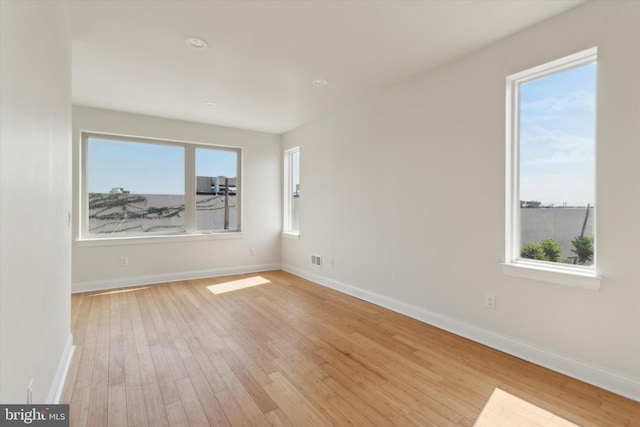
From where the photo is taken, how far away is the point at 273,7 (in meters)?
2.09

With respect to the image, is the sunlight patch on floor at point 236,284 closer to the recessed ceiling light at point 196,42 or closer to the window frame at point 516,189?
the recessed ceiling light at point 196,42

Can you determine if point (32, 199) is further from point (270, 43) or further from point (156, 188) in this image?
point (156, 188)

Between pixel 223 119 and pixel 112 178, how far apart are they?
1859mm

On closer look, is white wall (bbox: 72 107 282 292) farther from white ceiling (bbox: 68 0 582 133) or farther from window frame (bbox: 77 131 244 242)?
white ceiling (bbox: 68 0 582 133)

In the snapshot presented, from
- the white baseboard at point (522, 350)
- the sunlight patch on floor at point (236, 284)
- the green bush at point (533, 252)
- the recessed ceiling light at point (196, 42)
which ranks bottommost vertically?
the sunlight patch on floor at point (236, 284)

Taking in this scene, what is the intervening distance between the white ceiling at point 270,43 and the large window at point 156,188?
0.87 metres

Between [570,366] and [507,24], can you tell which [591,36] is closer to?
[507,24]

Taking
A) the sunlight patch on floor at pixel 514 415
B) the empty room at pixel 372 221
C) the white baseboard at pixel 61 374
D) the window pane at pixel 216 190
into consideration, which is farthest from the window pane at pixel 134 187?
the sunlight patch on floor at pixel 514 415

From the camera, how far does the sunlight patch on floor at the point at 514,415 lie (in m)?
1.62

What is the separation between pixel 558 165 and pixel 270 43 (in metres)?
2.52

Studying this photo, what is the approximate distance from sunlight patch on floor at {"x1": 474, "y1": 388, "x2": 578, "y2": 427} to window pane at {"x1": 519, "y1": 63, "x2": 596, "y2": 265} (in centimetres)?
109

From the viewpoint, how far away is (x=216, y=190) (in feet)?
17.0

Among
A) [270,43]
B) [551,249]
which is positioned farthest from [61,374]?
[551,249]

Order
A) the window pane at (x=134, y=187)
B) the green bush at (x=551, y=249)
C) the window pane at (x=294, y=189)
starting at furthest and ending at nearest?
the window pane at (x=294, y=189)
the window pane at (x=134, y=187)
the green bush at (x=551, y=249)
